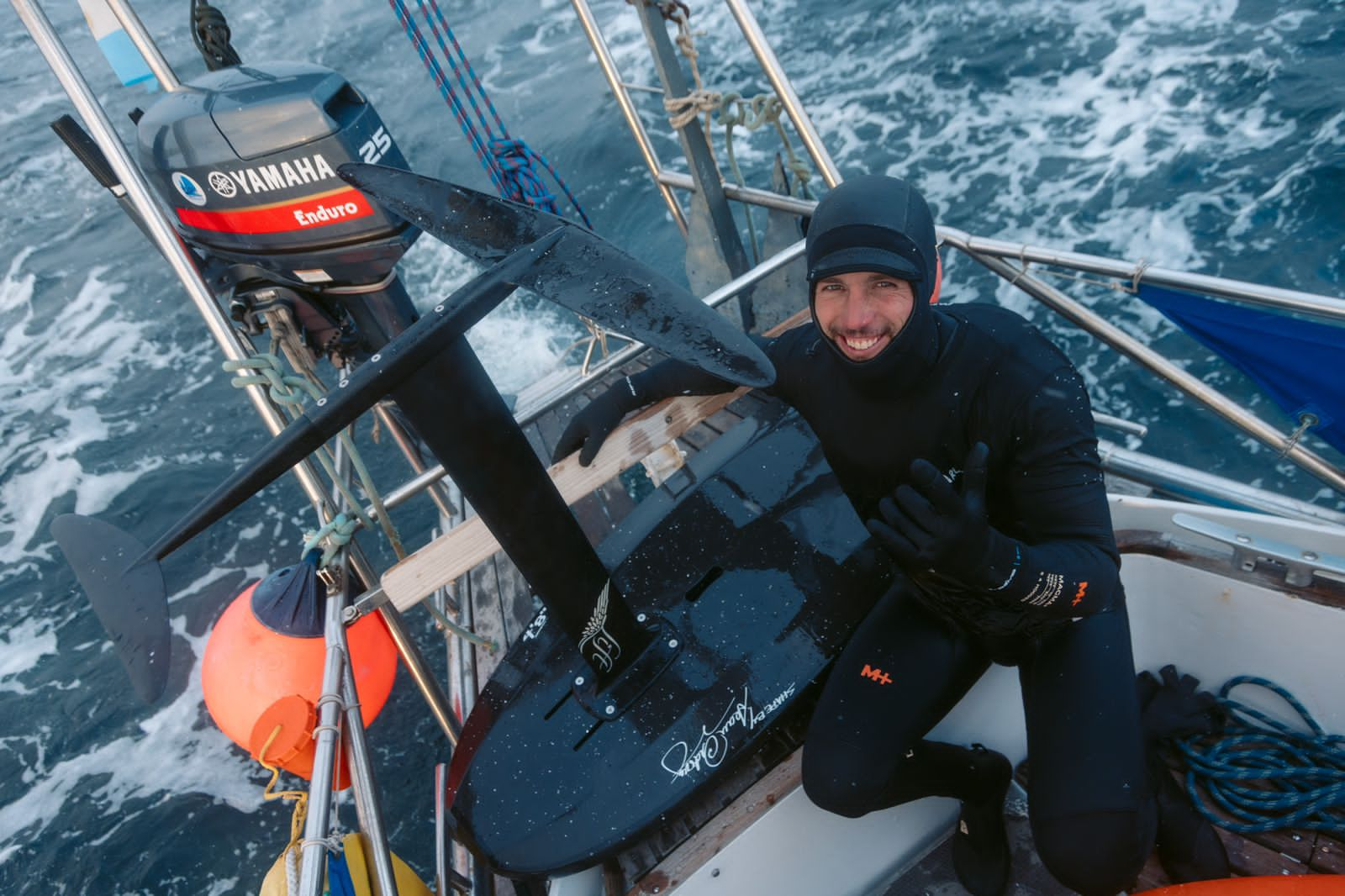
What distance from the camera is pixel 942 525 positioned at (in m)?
1.69

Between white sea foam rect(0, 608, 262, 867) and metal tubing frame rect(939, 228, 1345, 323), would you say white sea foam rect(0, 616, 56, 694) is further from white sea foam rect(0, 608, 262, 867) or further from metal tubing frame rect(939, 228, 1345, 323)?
metal tubing frame rect(939, 228, 1345, 323)

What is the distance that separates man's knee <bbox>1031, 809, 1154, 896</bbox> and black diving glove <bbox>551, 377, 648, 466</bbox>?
155 cm

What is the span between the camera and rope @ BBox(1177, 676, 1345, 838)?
7.41 feet

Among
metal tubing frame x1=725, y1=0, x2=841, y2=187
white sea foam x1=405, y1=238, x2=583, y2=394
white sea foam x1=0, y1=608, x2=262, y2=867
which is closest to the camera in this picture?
metal tubing frame x1=725, y1=0, x2=841, y2=187

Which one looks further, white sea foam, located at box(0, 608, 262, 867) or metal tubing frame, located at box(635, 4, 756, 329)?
white sea foam, located at box(0, 608, 262, 867)

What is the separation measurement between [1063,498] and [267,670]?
7.80 feet

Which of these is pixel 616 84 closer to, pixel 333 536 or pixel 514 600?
pixel 514 600

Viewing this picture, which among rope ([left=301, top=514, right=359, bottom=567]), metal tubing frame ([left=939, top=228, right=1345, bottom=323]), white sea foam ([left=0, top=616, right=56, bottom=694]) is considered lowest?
white sea foam ([left=0, top=616, right=56, bottom=694])

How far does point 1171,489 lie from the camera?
306cm

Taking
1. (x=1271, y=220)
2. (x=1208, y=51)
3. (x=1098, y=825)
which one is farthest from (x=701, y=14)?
(x=1098, y=825)

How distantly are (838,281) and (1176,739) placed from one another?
1.79 metres

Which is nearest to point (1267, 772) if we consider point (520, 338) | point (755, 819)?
point (755, 819)

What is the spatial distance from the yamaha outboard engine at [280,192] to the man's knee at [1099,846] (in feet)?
9.46
